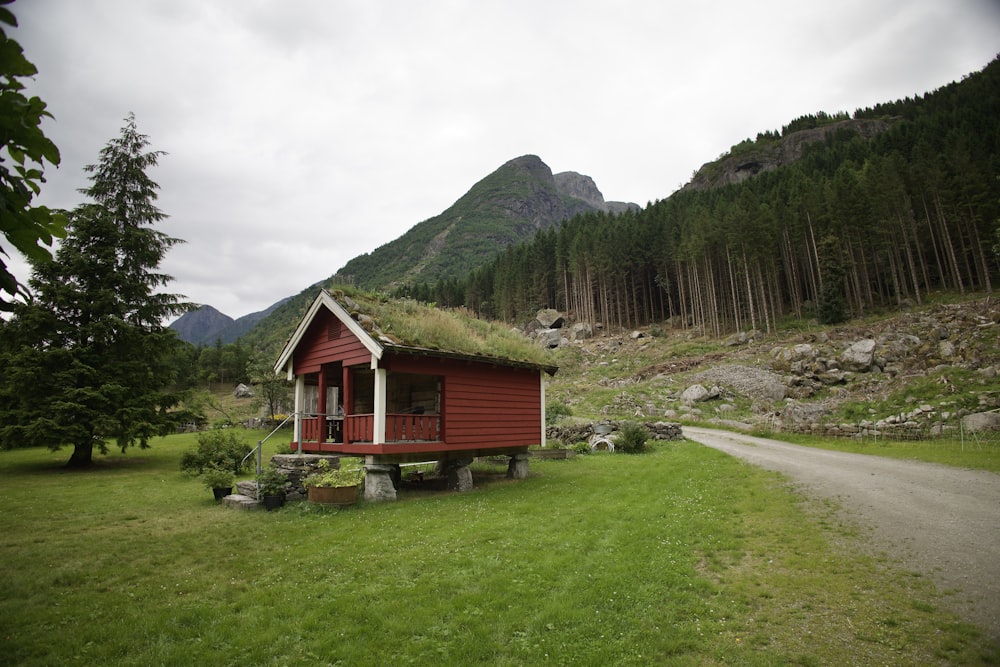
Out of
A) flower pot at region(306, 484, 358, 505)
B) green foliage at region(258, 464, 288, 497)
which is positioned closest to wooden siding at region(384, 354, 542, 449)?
flower pot at region(306, 484, 358, 505)

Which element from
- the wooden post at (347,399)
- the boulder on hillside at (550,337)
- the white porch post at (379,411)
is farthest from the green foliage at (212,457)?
the boulder on hillside at (550,337)

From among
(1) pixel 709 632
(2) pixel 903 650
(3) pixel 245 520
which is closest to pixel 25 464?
(3) pixel 245 520

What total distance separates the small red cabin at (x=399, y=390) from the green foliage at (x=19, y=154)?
997 cm

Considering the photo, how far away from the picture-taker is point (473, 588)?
6848 millimetres

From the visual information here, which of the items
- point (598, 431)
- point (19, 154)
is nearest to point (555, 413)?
point (598, 431)

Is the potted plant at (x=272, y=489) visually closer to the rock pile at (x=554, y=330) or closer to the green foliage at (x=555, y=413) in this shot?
the green foliage at (x=555, y=413)

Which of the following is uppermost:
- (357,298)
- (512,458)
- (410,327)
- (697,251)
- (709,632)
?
(697,251)

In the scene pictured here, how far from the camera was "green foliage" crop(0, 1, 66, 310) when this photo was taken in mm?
2357

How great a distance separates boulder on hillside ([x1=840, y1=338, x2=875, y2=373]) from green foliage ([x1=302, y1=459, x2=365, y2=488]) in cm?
3366

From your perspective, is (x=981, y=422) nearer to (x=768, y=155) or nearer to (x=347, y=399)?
(x=347, y=399)

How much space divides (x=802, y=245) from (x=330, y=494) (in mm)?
61009

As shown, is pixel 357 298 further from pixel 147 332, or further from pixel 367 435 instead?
pixel 147 332

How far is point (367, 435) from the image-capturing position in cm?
1362

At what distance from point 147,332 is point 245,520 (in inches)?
653
